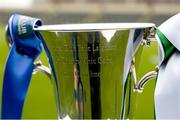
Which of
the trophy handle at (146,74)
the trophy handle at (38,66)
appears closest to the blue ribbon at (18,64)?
the trophy handle at (38,66)

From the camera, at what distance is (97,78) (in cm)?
67

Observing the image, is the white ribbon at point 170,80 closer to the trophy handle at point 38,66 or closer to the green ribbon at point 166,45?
the green ribbon at point 166,45

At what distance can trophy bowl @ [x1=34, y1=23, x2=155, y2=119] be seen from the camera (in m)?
0.66

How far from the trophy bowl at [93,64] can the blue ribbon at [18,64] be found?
5 centimetres

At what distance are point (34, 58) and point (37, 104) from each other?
13 cm

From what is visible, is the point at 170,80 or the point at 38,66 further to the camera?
the point at 38,66

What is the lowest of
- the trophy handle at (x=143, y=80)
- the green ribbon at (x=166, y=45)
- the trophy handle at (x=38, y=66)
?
the trophy handle at (x=143, y=80)

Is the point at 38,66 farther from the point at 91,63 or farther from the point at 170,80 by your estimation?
the point at 170,80

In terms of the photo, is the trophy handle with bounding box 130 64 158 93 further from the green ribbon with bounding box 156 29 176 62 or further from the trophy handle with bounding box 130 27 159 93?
the green ribbon with bounding box 156 29 176 62

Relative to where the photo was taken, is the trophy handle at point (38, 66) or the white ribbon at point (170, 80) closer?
the white ribbon at point (170, 80)

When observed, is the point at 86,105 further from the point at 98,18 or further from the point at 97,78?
the point at 98,18

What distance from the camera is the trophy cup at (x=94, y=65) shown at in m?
0.66

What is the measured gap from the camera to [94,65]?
0.66m

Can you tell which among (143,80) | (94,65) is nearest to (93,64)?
(94,65)
